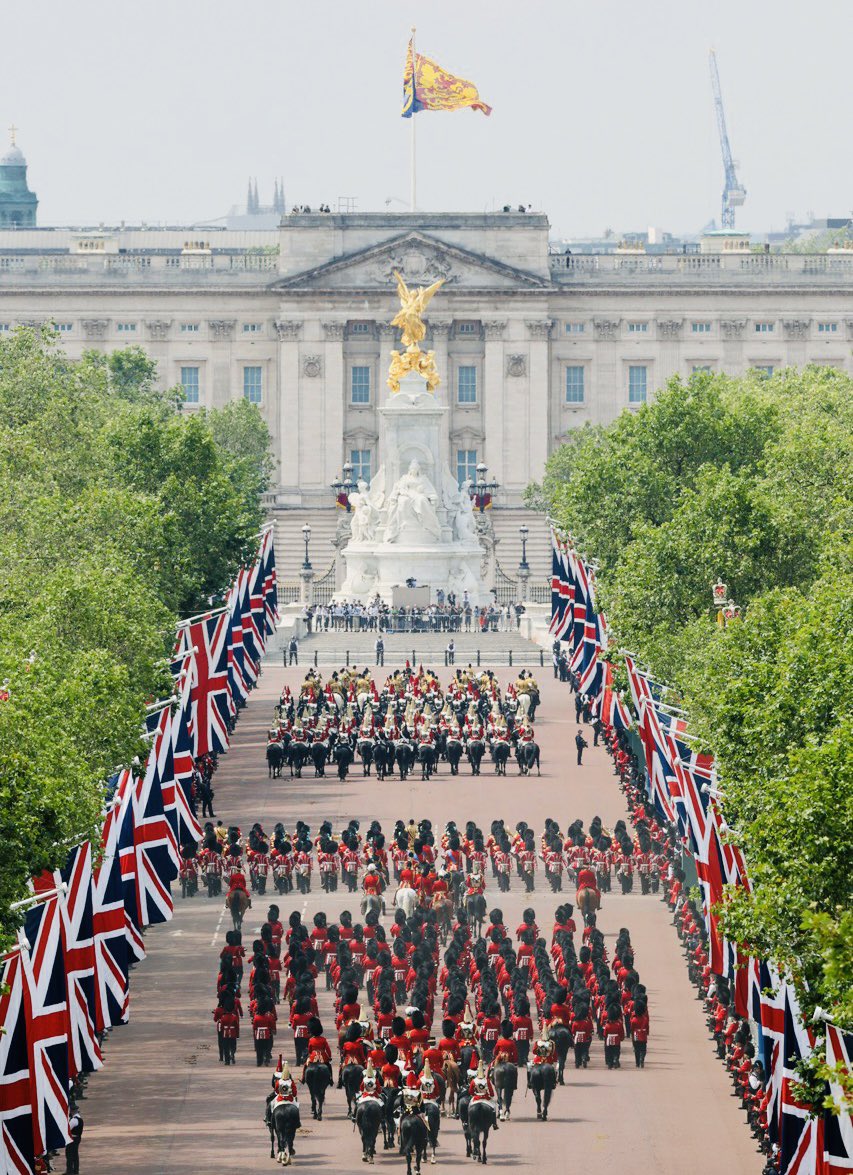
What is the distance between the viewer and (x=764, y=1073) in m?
40.8

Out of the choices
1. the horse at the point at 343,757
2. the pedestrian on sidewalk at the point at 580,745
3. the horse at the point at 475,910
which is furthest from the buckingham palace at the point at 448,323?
the horse at the point at 475,910

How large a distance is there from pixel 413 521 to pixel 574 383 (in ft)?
168

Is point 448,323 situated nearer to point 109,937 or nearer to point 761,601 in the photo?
point 761,601

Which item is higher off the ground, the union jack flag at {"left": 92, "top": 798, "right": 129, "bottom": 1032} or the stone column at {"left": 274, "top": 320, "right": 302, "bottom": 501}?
the stone column at {"left": 274, "top": 320, "right": 302, "bottom": 501}

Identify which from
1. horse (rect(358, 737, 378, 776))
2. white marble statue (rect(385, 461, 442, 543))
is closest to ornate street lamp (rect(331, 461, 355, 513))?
white marble statue (rect(385, 461, 442, 543))

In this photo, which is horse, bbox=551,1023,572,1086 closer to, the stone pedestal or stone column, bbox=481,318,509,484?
the stone pedestal

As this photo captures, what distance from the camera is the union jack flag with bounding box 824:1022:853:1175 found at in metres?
Result: 32.3

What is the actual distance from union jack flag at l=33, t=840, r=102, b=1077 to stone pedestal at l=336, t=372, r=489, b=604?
272 feet

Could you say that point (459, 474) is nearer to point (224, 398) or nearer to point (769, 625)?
point (224, 398)

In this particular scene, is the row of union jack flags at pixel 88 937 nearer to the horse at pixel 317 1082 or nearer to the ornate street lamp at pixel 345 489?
the horse at pixel 317 1082

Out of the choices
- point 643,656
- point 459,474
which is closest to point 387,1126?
point 643,656

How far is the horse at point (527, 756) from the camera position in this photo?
7781cm

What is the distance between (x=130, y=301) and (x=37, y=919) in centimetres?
14071

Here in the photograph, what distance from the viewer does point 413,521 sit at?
419 ft
